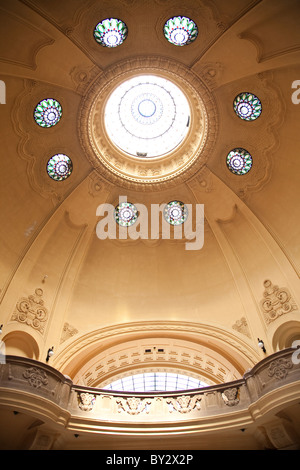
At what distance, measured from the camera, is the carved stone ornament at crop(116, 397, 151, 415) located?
12.1 metres

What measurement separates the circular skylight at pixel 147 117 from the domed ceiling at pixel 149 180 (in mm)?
79

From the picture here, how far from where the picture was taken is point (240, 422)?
11.0 meters

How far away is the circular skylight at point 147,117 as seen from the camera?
1916 cm

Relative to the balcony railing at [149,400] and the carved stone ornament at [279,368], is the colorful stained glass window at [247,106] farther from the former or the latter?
the carved stone ornament at [279,368]

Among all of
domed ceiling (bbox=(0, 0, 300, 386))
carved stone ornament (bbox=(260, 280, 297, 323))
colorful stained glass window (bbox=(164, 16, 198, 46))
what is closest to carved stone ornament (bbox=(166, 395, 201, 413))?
domed ceiling (bbox=(0, 0, 300, 386))

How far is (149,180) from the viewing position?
18.8 m

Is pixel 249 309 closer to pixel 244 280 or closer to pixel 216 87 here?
pixel 244 280

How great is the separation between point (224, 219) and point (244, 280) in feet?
10.7

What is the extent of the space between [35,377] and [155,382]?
8.14 m

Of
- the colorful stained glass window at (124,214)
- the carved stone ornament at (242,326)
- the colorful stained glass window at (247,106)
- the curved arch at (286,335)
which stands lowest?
the curved arch at (286,335)

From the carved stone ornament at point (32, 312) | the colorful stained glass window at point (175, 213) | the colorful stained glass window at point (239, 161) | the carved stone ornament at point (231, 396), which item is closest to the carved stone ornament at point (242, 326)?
the carved stone ornament at point (231, 396)

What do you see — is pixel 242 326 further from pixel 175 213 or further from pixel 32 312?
pixel 32 312
